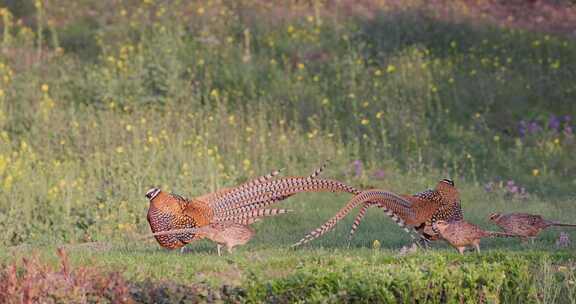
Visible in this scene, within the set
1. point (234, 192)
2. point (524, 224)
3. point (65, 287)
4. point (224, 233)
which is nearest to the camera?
point (65, 287)

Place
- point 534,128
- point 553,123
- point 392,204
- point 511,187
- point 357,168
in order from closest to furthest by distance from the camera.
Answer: point 392,204, point 511,187, point 357,168, point 534,128, point 553,123

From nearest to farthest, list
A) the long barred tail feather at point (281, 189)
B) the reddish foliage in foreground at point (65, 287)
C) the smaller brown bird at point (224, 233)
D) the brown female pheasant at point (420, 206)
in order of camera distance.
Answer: the reddish foliage in foreground at point (65, 287) → the smaller brown bird at point (224, 233) → the long barred tail feather at point (281, 189) → the brown female pheasant at point (420, 206)

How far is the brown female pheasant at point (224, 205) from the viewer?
9.23 metres

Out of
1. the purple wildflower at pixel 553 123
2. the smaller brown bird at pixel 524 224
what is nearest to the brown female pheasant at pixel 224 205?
the smaller brown bird at pixel 524 224

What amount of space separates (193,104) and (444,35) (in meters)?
4.93

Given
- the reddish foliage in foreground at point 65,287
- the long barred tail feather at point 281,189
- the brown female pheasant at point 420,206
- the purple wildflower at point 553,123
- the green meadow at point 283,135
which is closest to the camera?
the reddish foliage in foreground at point 65,287

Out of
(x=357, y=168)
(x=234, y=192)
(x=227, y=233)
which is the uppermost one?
(x=234, y=192)

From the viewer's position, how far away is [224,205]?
9570 millimetres

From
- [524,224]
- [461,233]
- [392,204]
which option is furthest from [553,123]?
[461,233]

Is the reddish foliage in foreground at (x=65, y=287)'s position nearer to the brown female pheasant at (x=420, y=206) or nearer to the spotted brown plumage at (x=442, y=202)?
the brown female pheasant at (x=420, y=206)

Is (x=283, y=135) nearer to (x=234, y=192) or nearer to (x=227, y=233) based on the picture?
(x=234, y=192)

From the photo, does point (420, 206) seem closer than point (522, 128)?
Yes

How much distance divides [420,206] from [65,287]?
340 centimetres

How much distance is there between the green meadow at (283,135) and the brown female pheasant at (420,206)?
33 cm
